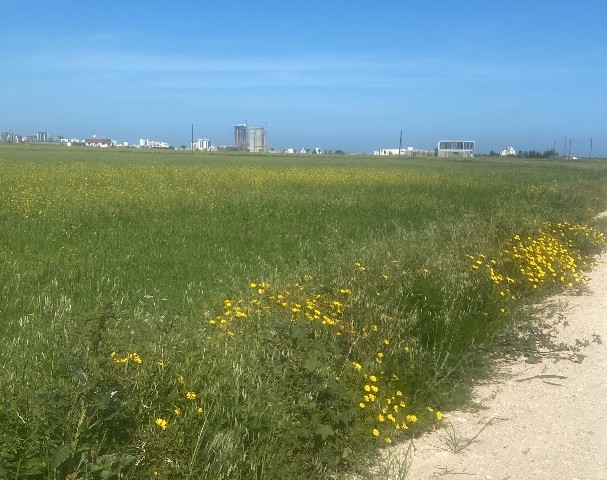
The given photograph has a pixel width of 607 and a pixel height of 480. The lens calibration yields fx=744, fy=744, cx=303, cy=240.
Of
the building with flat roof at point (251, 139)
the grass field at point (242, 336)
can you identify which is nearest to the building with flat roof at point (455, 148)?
the building with flat roof at point (251, 139)

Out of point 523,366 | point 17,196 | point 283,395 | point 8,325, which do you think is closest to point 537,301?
point 523,366

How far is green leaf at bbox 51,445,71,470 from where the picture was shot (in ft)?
11.6

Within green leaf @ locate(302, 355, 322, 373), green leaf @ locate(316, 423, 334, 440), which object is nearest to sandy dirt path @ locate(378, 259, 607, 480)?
green leaf @ locate(316, 423, 334, 440)

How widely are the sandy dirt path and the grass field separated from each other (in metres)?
0.26

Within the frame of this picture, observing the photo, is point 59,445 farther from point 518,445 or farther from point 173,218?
point 173,218

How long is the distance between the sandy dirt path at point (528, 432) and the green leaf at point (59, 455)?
2.05 meters

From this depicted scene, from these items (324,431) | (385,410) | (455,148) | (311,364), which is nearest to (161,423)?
(324,431)

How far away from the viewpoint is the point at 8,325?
700 cm

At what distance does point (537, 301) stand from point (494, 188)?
77.3 ft

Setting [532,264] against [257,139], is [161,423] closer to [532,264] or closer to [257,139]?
[532,264]

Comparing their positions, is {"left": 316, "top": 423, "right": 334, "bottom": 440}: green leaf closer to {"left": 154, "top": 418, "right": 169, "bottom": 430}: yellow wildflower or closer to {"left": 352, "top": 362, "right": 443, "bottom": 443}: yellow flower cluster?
{"left": 352, "top": 362, "right": 443, "bottom": 443}: yellow flower cluster

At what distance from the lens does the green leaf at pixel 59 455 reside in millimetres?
3535

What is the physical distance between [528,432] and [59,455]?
346cm

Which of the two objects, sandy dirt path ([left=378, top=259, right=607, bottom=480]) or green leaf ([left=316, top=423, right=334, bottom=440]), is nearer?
green leaf ([left=316, top=423, right=334, bottom=440])
